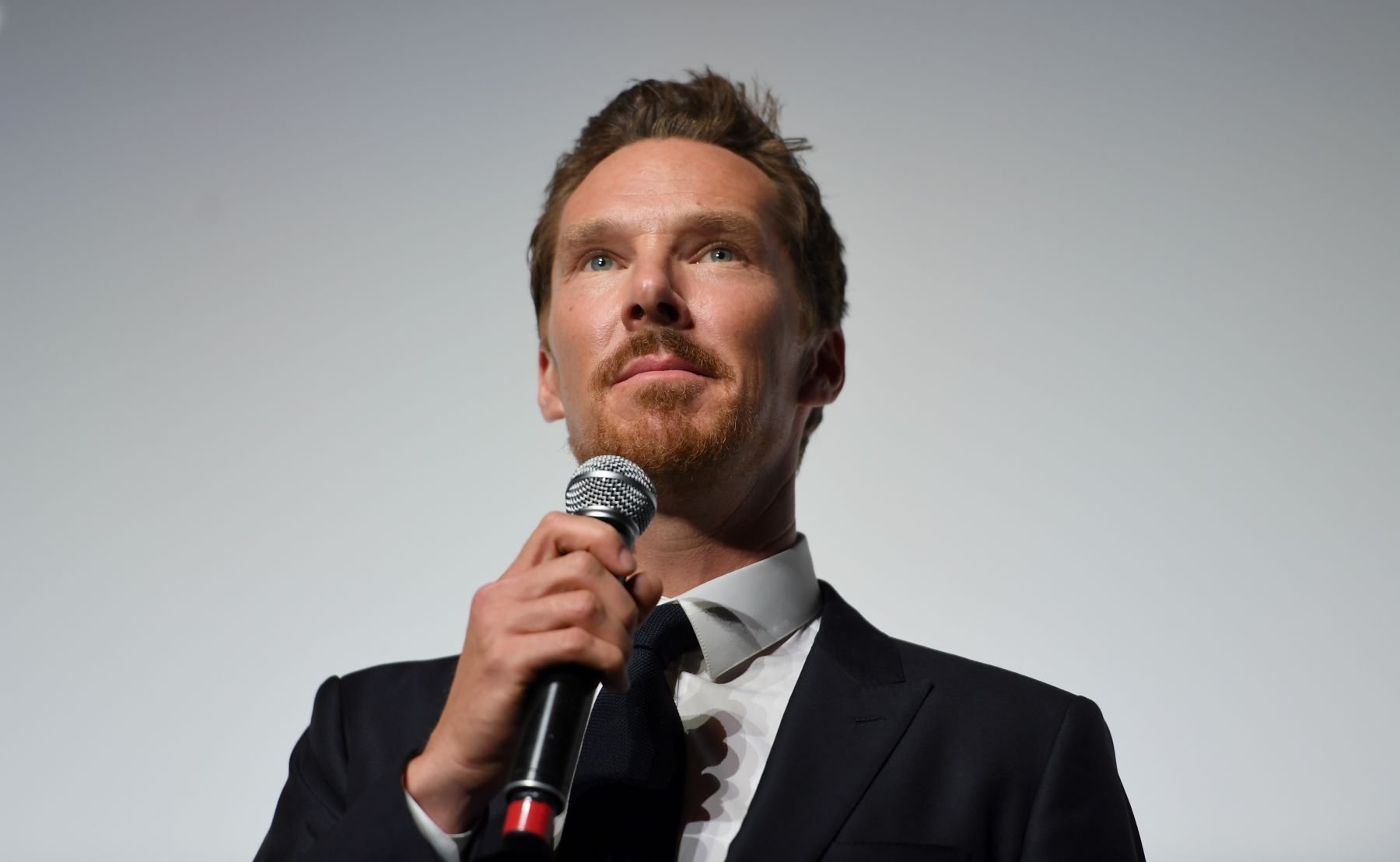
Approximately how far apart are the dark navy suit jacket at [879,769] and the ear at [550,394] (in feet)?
1.35

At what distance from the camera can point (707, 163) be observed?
1.82 meters

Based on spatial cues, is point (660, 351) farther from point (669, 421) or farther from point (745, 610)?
point (745, 610)

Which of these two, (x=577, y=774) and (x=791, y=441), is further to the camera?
(x=791, y=441)

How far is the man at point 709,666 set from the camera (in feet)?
4.03

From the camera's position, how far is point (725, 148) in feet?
6.37

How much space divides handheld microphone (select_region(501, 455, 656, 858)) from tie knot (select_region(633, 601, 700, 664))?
33 centimetres

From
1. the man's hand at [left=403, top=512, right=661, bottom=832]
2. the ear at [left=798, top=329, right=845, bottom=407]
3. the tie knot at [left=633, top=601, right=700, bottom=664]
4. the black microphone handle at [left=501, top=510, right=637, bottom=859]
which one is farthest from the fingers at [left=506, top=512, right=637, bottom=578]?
the ear at [left=798, top=329, right=845, bottom=407]

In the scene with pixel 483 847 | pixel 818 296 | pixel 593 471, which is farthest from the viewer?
pixel 818 296


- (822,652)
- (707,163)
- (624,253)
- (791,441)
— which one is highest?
(707,163)

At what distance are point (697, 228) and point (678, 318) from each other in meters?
0.18

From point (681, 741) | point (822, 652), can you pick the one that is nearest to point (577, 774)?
point (681, 741)

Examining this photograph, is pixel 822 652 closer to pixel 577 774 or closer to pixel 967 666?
pixel 967 666

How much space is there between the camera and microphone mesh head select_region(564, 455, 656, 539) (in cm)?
120

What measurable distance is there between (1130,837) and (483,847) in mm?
788
